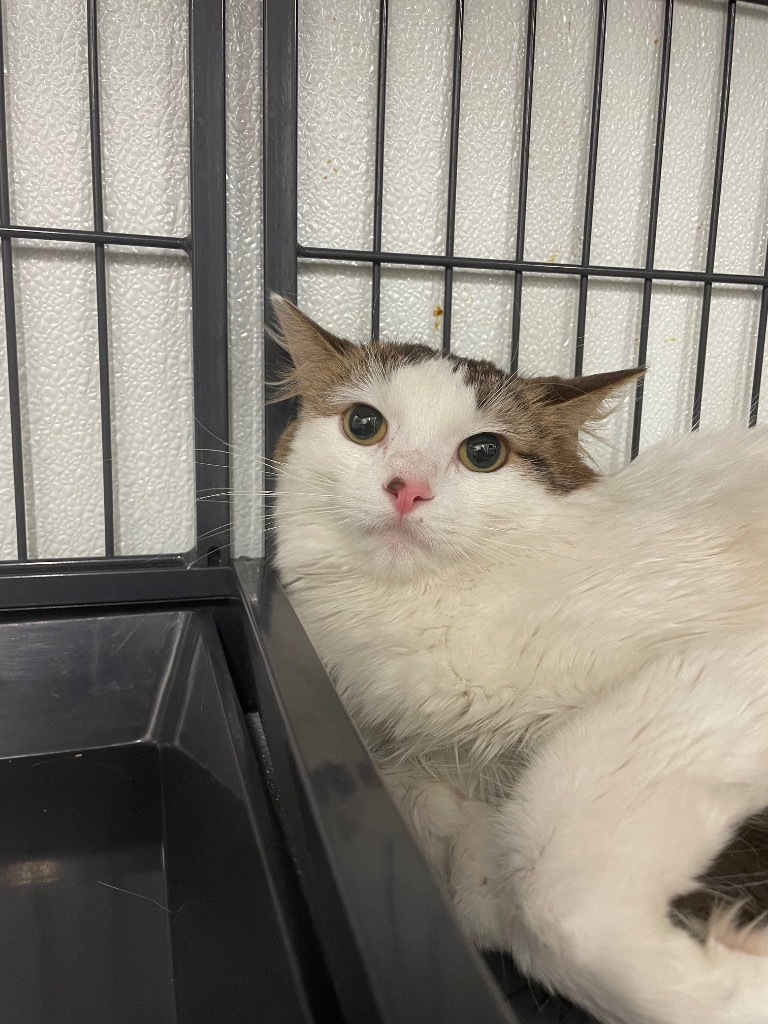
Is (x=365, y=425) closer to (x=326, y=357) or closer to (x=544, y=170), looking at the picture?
(x=326, y=357)

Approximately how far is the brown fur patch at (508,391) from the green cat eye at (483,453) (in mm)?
16

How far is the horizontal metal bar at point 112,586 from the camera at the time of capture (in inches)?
36.5

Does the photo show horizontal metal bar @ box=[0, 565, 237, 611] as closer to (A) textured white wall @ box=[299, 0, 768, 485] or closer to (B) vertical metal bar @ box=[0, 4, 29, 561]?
(B) vertical metal bar @ box=[0, 4, 29, 561]

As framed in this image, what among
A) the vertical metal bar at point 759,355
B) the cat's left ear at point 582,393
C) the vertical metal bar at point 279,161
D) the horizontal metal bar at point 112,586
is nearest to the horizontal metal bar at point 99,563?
the horizontal metal bar at point 112,586

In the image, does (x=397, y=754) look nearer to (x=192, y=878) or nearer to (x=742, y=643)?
(x=192, y=878)

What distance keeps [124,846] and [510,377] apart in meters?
0.72

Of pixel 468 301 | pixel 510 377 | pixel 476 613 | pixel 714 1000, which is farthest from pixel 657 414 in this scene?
pixel 714 1000

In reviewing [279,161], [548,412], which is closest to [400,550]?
[548,412]

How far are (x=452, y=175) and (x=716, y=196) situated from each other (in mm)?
498

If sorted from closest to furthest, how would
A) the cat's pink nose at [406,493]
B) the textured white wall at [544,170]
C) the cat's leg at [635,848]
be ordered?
the cat's leg at [635,848], the cat's pink nose at [406,493], the textured white wall at [544,170]

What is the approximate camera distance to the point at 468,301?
1.10m

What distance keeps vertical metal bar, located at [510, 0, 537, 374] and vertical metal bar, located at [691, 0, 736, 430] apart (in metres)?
0.34

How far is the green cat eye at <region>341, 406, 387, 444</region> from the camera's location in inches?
31.1

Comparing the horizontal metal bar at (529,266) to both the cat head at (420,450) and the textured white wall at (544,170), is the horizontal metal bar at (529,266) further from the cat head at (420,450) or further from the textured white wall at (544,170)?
the cat head at (420,450)
